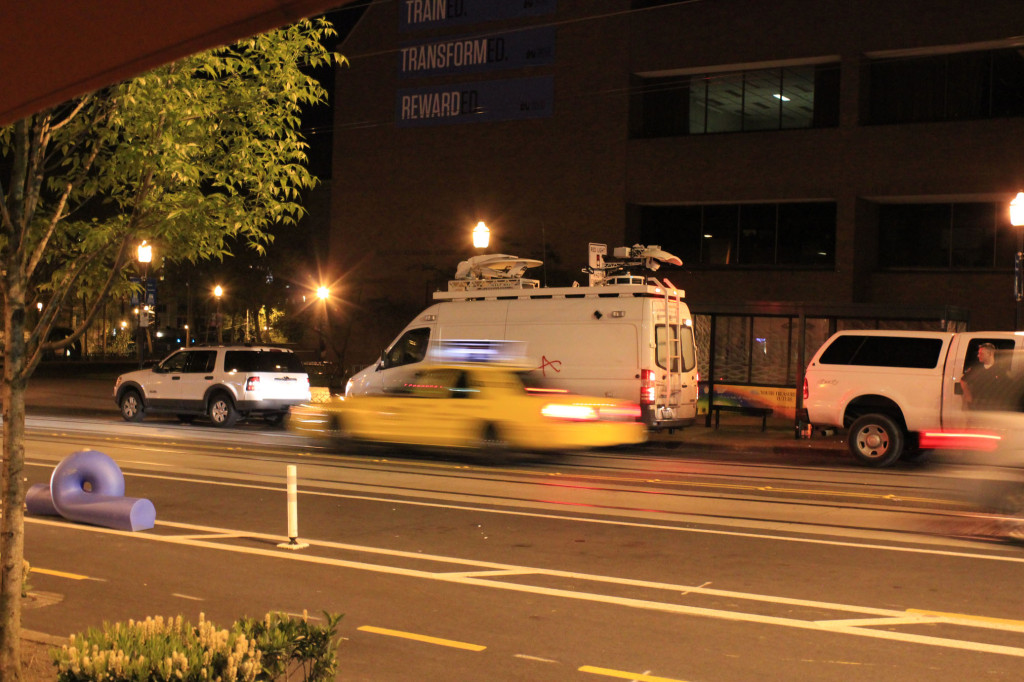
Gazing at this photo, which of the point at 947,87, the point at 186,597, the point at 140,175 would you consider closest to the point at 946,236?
the point at 947,87

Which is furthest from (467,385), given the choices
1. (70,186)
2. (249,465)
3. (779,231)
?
(779,231)

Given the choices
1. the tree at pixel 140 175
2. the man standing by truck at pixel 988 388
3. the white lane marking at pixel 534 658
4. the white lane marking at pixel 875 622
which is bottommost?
the white lane marking at pixel 534 658

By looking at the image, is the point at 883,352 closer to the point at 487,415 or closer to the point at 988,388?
the point at 487,415

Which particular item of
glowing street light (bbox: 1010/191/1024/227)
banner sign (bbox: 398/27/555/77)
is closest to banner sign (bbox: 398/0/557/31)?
banner sign (bbox: 398/27/555/77)

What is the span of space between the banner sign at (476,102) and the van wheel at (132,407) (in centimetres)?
1588

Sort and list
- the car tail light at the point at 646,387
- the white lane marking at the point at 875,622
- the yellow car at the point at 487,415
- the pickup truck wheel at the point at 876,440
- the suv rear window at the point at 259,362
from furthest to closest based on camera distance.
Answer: the suv rear window at the point at 259,362
the car tail light at the point at 646,387
the pickup truck wheel at the point at 876,440
the yellow car at the point at 487,415
the white lane marking at the point at 875,622

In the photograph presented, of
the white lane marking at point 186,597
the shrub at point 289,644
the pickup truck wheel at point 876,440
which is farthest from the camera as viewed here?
the pickup truck wheel at point 876,440

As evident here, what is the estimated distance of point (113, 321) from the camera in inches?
2869

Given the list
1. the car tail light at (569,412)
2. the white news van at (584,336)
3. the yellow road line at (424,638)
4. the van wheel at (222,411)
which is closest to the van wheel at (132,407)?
the van wheel at (222,411)

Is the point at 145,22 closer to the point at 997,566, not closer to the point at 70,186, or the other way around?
the point at 70,186

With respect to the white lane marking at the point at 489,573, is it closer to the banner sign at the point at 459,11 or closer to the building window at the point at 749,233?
the building window at the point at 749,233

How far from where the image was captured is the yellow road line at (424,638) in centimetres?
668

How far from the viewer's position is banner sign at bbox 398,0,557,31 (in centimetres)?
3444

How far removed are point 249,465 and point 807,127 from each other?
19953 mm
